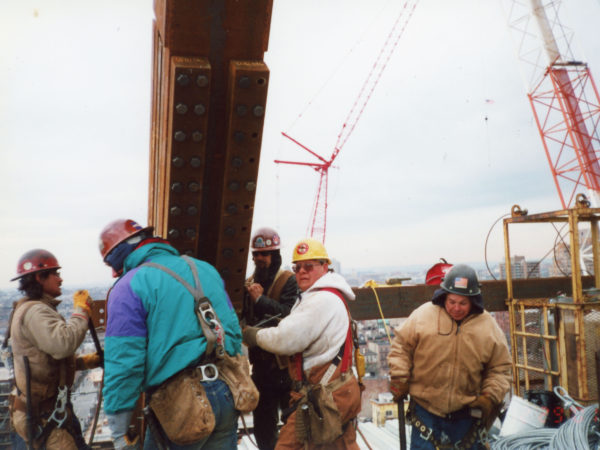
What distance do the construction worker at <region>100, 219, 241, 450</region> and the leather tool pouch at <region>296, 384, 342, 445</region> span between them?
0.73 m

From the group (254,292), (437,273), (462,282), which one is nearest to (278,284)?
(254,292)

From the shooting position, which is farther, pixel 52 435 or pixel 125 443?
pixel 52 435

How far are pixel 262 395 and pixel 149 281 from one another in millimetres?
2149

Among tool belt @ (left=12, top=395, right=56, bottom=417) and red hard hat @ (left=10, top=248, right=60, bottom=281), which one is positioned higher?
red hard hat @ (left=10, top=248, right=60, bottom=281)

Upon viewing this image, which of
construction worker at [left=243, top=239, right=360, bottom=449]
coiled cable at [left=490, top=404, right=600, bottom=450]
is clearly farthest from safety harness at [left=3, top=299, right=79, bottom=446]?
coiled cable at [left=490, top=404, right=600, bottom=450]

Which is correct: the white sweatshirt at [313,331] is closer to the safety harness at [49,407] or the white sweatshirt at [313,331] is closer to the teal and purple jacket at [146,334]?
the teal and purple jacket at [146,334]

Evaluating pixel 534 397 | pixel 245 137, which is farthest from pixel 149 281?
pixel 534 397

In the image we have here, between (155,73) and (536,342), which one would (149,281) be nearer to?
(155,73)

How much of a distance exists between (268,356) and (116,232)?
1.92 meters

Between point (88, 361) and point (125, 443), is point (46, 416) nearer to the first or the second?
point (88, 361)

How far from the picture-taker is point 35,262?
3.72 metres

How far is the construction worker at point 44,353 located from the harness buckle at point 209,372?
1.41 m

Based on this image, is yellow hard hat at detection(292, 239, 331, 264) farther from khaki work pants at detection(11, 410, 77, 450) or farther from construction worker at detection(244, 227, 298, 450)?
khaki work pants at detection(11, 410, 77, 450)

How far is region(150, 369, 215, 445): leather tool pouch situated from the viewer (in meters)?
2.46
